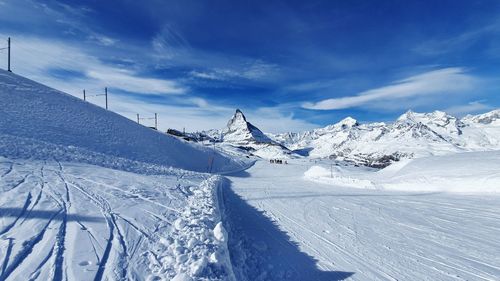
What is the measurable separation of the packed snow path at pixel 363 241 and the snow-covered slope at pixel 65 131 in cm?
1534

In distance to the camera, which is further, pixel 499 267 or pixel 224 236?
pixel 224 236

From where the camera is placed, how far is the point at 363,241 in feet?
29.9

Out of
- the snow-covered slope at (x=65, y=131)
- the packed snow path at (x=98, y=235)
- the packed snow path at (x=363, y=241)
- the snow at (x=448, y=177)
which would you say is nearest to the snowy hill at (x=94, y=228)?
the packed snow path at (x=98, y=235)

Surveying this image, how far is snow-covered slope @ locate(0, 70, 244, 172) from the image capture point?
21.3 metres

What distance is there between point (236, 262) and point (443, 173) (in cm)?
2443

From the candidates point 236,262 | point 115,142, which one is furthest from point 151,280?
point 115,142

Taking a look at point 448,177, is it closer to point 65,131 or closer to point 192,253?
point 192,253

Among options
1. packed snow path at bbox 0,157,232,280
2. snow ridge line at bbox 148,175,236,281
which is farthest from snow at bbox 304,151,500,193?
snow ridge line at bbox 148,175,236,281

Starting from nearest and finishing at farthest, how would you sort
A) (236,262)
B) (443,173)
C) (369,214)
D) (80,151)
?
(236,262) < (369,214) < (80,151) < (443,173)

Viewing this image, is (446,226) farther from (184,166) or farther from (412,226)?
(184,166)

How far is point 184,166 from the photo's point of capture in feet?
125

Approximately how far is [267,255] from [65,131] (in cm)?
2647

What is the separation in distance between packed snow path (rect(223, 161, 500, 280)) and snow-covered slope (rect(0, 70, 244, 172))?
15.3 m

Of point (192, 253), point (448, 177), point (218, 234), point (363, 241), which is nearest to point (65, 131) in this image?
point (218, 234)
